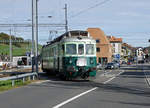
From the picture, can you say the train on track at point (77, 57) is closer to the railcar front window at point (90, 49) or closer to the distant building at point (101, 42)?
the railcar front window at point (90, 49)

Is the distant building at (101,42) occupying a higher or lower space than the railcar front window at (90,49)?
higher

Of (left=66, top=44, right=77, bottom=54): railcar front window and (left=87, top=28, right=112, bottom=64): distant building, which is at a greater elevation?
(left=87, top=28, right=112, bottom=64): distant building

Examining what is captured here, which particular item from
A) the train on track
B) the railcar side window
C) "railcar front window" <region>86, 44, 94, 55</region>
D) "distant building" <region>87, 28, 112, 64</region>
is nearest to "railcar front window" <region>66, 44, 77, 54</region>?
the train on track

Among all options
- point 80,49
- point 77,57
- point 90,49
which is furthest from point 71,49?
point 90,49

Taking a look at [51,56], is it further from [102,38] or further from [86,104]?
[102,38]

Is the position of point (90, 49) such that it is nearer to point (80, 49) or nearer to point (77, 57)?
point (80, 49)

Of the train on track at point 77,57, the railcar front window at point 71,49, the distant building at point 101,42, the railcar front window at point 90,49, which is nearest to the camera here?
the train on track at point 77,57

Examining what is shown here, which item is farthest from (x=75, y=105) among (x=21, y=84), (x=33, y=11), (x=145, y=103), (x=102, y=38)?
(x=102, y=38)

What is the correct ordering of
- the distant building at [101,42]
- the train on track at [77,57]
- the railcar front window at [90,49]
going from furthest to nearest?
1. the distant building at [101,42]
2. the railcar front window at [90,49]
3. the train on track at [77,57]

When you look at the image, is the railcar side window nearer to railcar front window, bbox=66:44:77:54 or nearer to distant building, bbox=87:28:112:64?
railcar front window, bbox=66:44:77:54

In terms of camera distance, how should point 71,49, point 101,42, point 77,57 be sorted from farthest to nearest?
point 101,42, point 71,49, point 77,57

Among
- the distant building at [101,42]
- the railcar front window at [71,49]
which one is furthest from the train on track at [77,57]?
the distant building at [101,42]

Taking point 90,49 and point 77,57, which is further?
point 90,49

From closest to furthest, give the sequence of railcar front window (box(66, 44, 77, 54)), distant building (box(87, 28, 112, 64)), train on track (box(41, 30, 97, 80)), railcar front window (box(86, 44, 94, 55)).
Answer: train on track (box(41, 30, 97, 80))
railcar front window (box(66, 44, 77, 54))
railcar front window (box(86, 44, 94, 55))
distant building (box(87, 28, 112, 64))
